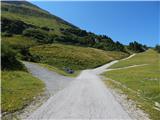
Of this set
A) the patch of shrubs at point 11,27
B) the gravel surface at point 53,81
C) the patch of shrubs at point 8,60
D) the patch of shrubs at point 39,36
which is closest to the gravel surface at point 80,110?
the gravel surface at point 53,81

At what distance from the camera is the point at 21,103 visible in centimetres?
1962

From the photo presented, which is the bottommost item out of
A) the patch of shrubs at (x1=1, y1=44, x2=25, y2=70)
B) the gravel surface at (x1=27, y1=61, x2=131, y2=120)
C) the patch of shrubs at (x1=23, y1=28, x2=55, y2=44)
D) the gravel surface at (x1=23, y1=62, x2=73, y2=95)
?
the gravel surface at (x1=23, y1=62, x2=73, y2=95)

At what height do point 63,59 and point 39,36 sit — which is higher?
point 39,36

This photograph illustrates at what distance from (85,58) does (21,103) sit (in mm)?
90382

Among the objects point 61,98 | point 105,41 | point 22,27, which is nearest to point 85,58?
point 22,27

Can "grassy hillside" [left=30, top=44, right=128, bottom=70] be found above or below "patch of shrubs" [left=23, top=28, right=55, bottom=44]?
below

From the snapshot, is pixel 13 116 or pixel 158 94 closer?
pixel 13 116

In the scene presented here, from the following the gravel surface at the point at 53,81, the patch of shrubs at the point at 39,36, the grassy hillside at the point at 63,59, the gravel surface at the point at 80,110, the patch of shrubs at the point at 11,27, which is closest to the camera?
the gravel surface at the point at 80,110

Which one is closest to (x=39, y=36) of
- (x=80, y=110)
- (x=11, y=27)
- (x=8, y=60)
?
(x=11, y=27)

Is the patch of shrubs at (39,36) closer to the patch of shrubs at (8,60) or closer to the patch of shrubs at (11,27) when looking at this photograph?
the patch of shrubs at (11,27)

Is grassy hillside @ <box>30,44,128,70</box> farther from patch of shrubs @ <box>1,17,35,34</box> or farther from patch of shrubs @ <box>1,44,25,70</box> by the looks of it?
patch of shrubs @ <box>1,44,25,70</box>

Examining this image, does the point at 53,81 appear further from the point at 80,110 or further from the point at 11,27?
the point at 11,27

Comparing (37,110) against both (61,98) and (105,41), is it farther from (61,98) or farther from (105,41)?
(105,41)

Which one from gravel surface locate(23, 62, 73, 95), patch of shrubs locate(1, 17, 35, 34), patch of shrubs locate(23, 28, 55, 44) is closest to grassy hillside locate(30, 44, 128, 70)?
patch of shrubs locate(23, 28, 55, 44)
